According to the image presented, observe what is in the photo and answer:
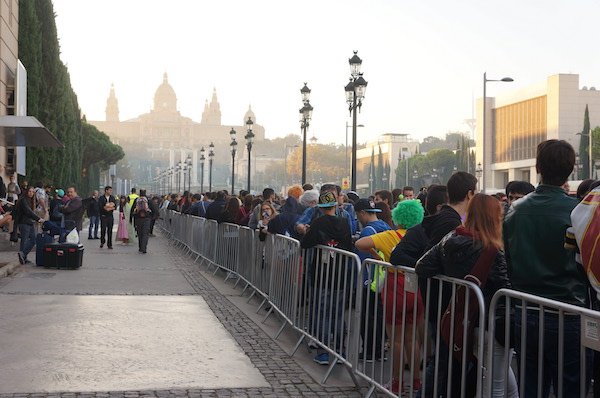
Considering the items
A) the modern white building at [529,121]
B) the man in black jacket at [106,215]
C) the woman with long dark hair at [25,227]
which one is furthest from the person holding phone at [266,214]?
the modern white building at [529,121]

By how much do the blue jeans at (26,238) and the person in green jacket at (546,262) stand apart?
48.3ft

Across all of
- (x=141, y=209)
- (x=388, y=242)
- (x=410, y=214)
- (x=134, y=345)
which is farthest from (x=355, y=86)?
(x=410, y=214)

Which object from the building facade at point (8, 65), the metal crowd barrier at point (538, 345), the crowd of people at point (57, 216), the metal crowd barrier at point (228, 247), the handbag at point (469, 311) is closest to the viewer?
the metal crowd barrier at point (538, 345)

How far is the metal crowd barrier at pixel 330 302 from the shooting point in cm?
754

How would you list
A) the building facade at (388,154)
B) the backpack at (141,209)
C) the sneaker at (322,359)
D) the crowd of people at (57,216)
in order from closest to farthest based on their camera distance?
1. the sneaker at (322,359)
2. the crowd of people at (57,216)
3. the backpack at (141,209)
4. the building facade at (388,154)

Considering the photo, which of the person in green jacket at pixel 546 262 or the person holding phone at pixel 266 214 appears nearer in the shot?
the person in green jacket at pixel 546 262

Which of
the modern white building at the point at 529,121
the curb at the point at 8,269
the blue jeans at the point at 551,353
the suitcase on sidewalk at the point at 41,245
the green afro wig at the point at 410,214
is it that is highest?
the modern white building at the point at 529,121

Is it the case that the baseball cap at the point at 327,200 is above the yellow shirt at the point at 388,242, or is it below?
above

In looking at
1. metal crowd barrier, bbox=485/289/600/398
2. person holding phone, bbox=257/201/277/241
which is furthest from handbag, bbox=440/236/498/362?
person holding phone, bbox=257/201/277/241

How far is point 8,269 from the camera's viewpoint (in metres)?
16.2

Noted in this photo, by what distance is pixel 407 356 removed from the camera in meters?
6.67

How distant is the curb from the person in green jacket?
1235cm

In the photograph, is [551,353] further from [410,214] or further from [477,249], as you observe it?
[410,214]

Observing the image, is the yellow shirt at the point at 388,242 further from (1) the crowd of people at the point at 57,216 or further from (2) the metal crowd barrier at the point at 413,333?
(1) the crowd of people at the point at 57,216
